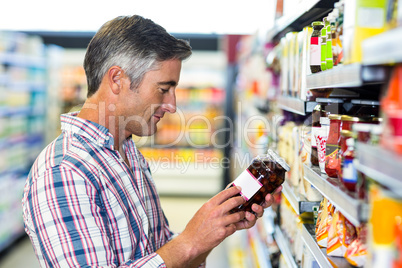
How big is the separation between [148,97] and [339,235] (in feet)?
2.89

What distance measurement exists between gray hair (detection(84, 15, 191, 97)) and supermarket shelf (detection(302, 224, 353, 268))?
2.82ft

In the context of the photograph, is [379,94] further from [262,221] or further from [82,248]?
[262,221]

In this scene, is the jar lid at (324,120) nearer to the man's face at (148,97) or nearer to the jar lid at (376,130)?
the jar lid at (376,130)

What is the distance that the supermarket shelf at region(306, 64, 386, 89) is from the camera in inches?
33.9

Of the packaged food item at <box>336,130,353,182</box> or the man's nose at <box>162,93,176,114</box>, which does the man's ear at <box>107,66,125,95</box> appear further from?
the packaged food item at <box>336,130,353,182</box>

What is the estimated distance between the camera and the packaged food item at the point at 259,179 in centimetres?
152

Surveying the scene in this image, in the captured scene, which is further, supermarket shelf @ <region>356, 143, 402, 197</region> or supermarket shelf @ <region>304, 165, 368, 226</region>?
supermarket shelf @ <region>304, 165, 368, 226</region>

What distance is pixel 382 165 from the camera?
0.74 metres

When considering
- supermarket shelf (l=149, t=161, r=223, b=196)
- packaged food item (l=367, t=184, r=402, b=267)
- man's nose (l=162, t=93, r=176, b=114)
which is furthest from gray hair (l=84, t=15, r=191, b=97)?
supermarket shelf (l=149, t=161, r=223, b=196)

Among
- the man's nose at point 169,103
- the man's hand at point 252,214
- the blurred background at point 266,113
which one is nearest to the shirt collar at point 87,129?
the man's nose at point 169,103

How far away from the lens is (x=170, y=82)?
5.69 feet

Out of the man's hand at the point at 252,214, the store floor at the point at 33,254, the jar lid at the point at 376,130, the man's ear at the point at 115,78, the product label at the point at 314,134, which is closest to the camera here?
the jar lid at the point at 376,130

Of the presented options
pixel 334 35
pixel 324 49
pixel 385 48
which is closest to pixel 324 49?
pixel 324 49

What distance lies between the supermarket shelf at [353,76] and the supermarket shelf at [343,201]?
0.25 m
